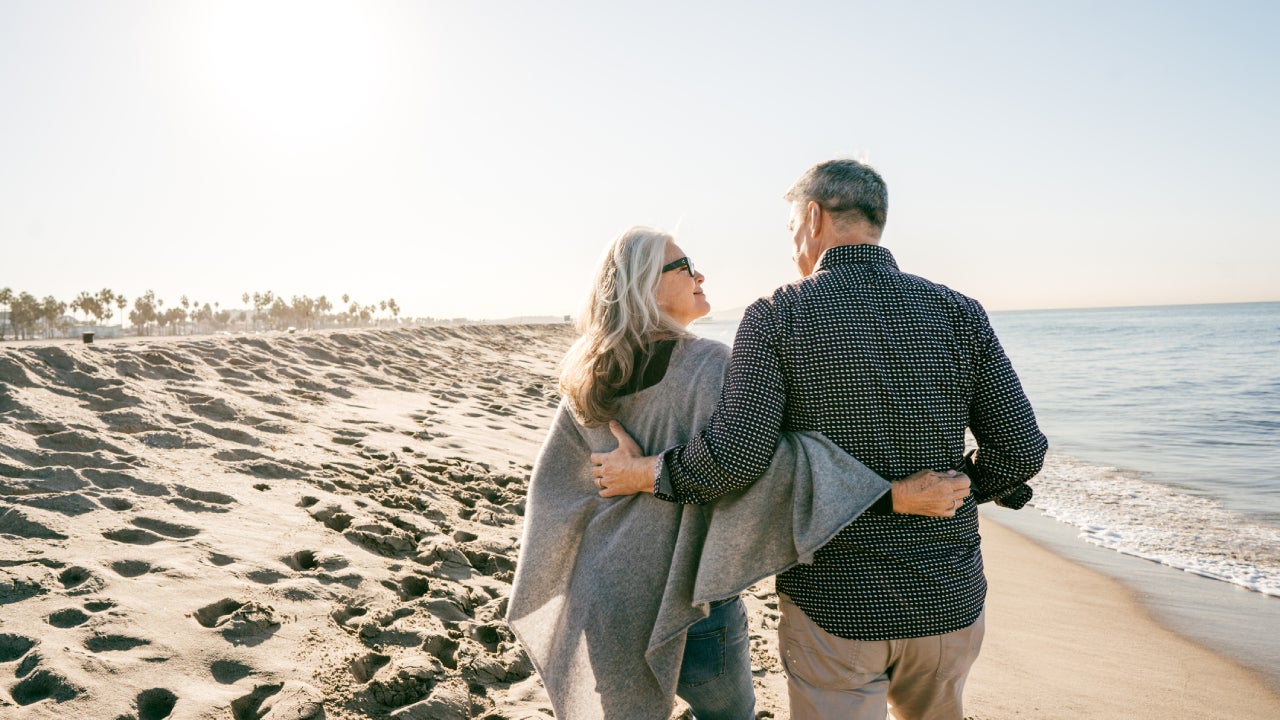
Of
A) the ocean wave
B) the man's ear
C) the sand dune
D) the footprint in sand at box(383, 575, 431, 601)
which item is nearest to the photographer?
the man's ear

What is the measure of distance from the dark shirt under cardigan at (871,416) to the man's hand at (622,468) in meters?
0.07

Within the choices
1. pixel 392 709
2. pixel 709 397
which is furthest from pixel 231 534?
pixel 709 397

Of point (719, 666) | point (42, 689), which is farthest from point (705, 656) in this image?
point (42, 689)

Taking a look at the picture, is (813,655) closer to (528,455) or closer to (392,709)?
(392,709)

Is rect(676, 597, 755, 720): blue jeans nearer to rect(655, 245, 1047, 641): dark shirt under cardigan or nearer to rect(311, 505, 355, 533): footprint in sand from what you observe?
rect(655, 245, 1047, 641): dark shirt under cardigan

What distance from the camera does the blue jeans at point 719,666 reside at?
198cm

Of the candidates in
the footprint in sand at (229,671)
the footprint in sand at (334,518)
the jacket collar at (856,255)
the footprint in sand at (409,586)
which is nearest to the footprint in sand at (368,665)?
the footprint in sand at (229,671)

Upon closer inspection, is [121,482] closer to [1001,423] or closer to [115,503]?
[115,503]

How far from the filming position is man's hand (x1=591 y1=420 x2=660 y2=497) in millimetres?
1932

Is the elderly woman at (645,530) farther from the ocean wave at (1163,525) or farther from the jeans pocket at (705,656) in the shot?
the ocean wave at (1163,525)

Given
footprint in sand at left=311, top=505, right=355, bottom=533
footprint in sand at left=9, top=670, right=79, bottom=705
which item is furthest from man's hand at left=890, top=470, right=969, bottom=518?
footprint in sand at left=311, top=505, right=355, bottom=533

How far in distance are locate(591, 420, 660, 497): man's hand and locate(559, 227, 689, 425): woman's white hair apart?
101 millimetres

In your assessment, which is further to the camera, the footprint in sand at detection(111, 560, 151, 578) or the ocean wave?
the ocean wave

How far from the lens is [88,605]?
9.49 ft
